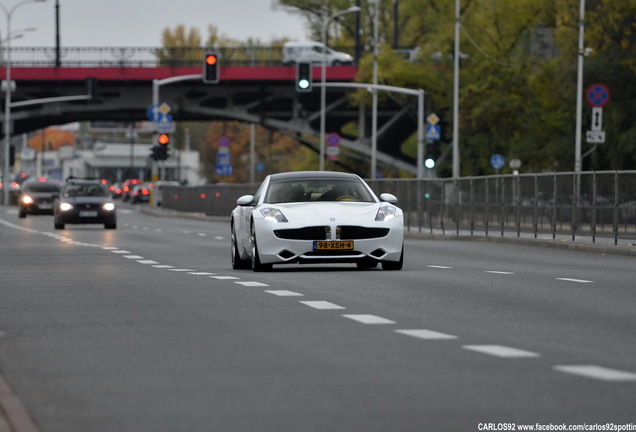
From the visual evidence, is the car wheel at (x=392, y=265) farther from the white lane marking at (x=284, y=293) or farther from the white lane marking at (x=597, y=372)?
the white lane marking at (x=597, y=372)

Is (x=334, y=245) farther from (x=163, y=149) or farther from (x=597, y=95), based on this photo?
(x=163, y=149)

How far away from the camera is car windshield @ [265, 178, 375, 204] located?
22.9 m

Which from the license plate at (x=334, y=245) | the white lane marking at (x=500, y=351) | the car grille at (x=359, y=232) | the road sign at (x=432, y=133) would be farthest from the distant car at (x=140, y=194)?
the white lane marking at (x=500, y=351)

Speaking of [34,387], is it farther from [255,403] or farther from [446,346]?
[446,346]

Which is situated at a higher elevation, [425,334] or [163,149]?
[163,149]

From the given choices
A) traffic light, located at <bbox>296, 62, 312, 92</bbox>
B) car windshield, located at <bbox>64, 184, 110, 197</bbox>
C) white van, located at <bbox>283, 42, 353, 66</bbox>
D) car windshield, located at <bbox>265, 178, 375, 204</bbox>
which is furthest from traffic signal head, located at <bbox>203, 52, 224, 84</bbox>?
car windshield, located at <bbox>265, 178, 375, 204</bbox>

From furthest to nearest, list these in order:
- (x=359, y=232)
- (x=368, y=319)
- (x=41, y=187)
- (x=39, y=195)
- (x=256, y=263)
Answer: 1. (x=41, y=187)
2. (x=39, y=195)
3. (x=256, y=263)
4. (x=359, y=232)
5. (x=368, y=319)

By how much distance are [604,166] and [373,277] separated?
47.9 m

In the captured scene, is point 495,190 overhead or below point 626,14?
below

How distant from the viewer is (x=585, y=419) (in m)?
7.65

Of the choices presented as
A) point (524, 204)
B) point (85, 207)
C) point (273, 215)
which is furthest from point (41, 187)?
point (273, 215)

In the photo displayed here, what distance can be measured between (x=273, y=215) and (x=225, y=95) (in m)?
68.9

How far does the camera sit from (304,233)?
21.9m

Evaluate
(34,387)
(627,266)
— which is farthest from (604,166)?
(34,387)
